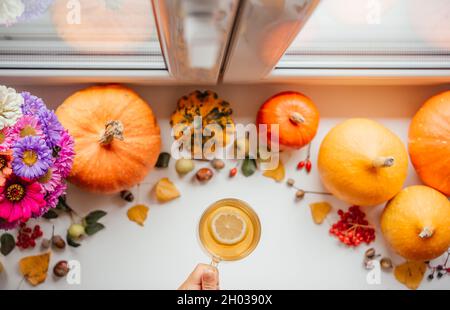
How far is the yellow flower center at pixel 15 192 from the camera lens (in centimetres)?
86

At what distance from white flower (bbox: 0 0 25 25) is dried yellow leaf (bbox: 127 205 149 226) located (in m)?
0.55

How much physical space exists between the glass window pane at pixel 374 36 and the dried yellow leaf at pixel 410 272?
541 millimetres

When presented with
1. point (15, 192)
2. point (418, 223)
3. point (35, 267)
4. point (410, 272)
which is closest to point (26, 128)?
point (15, 192)

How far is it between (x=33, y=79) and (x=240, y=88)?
525 millimetres

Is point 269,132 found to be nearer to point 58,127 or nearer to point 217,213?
point 217,213

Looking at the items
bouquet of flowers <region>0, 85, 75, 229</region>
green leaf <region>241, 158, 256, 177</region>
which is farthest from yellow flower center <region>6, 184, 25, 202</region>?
green leaf <region>241, 158, 256, 177</region>

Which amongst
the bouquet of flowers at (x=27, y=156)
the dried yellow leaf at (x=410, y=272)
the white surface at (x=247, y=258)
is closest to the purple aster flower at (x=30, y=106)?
the bouquet of flowers at (x=27, y=156)

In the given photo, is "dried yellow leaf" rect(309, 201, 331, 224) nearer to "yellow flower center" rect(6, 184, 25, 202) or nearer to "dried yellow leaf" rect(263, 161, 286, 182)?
"dried yellow leaf" rect(263, 161, 286, 182)

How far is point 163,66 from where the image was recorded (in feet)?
3.62

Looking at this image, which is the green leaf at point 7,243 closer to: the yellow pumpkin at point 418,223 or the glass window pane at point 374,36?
the glass window pane at point 374,36

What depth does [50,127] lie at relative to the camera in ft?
2.92

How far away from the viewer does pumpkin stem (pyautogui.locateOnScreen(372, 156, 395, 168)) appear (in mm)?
1062

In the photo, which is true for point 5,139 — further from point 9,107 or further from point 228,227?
point 228,227

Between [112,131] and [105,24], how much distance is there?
0.23 meters
